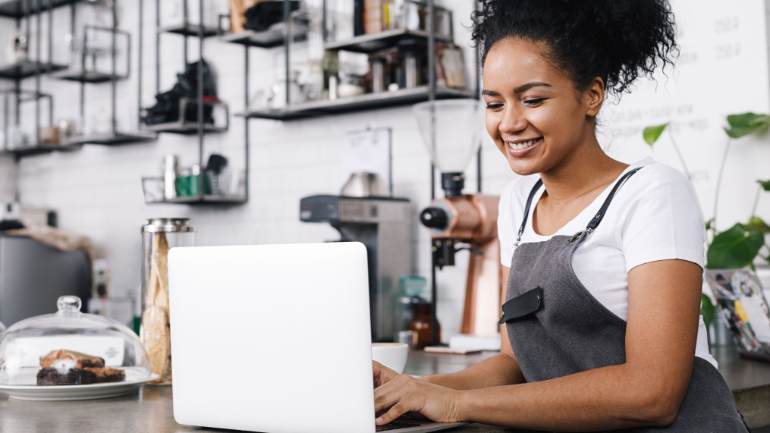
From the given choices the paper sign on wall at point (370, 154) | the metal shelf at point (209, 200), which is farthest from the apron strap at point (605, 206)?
the metal shelf at point (209, 200)

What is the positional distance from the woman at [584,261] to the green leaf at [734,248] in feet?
2.95

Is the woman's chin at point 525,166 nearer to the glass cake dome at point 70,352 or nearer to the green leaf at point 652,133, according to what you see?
the glass cake dome at point 70,352

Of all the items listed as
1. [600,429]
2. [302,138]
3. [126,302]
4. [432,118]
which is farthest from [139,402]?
[126,302]

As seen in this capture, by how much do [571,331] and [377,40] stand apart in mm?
2138

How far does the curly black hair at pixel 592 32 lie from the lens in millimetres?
1327

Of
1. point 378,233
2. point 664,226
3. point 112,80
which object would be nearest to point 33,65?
point 112,80

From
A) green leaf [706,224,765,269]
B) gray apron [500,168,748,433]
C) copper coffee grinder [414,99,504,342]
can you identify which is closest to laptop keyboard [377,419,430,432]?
gray apron [500,168,748,433]

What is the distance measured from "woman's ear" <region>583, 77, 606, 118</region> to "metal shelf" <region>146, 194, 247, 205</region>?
2.82 meters

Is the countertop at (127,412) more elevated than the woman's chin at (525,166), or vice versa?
the woman's chin at (525,166)

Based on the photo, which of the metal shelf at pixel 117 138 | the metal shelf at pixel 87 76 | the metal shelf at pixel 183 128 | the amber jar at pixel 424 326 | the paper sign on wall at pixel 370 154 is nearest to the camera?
the amber jar at pixel 424 326

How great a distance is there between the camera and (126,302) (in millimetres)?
4156

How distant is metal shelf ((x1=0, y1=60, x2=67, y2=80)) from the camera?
498 cm

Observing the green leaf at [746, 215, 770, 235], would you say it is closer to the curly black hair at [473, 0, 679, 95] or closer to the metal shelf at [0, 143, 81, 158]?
the curly black hair at [473, 0, 679, 95]

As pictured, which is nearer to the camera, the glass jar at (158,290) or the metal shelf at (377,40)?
the glass jar at (158,290)
